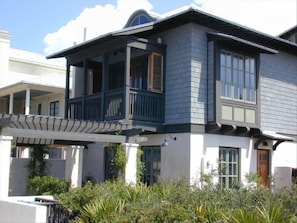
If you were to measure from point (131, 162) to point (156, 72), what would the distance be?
156 inches

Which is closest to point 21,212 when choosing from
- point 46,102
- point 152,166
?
point 152,166

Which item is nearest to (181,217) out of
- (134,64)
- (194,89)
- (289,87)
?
(194,89)

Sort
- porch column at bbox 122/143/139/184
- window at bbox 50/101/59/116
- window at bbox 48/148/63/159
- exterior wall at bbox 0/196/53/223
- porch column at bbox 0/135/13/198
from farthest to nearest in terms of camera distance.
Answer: window at bbox 50/101/59/116, window at bbox 48/148/63/159, porch column at bbox 122/143/139/184, porch column at bbox 0/135/13/198, exterior wall at bbox 0/196/53/223

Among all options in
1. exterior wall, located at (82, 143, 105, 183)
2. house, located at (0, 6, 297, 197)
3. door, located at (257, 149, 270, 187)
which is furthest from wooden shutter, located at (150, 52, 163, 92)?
door, located at (257, 149, 270, 187)

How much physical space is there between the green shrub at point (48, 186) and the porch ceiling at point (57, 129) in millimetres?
2064

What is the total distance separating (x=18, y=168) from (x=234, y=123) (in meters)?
8.34

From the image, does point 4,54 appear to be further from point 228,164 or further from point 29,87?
point 228,164

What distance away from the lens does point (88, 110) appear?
17562mm

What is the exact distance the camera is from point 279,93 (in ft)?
62.2

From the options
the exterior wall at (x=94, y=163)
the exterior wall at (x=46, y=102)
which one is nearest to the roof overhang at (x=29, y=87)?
the exterior wall at (x=46, y=102)

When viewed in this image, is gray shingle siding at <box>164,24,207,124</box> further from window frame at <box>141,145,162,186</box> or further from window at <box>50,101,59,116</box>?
window at <box>50,101,59,116</box>

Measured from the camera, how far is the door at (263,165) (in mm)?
17812

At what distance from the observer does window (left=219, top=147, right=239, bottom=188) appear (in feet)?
53.1

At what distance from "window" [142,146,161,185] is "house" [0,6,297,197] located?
1.4 inches
